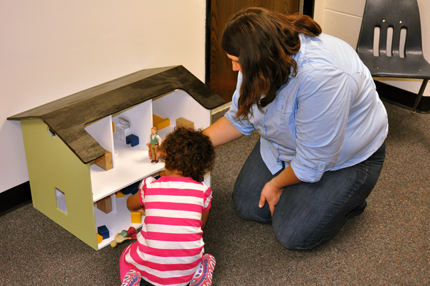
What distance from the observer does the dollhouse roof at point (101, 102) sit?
1503 mm

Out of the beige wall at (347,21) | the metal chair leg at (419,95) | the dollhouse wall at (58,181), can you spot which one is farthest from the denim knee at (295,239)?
the beige wall at (347,21)

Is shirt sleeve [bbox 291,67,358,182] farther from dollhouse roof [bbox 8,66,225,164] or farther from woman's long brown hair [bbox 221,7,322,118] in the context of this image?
dollhouse roof [bbox 8,66,225,164]

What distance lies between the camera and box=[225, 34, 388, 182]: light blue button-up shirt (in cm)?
133

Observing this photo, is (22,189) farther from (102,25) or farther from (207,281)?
(207,281)

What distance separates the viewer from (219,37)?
255cm

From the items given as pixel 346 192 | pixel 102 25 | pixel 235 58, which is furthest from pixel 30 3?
pixel 346 192

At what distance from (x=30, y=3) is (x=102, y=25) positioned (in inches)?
13.2

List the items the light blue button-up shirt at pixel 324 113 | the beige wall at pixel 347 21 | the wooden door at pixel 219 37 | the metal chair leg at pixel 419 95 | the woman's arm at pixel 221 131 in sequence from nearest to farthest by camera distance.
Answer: the light blue button-up shirt at pixel 324 113, the woman's arm at pixel 221 131, the wooden door at pixel 219 37, the metal chair leg at pixel 419 95, the beige wall at pixel 347 21


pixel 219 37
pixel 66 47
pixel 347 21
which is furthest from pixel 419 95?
pixel 66 47

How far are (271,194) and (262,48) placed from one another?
65 centimetres

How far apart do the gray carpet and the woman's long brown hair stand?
0.67 m

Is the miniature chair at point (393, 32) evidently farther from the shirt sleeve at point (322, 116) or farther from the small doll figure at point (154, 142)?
the small doll figure at point (154, 142)

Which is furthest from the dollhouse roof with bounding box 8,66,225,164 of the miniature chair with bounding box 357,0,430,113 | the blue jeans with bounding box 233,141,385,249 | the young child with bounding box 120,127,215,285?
the miniature chair with bounding box 357,0,430,113

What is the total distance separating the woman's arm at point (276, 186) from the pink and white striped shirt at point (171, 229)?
1.00 ft
